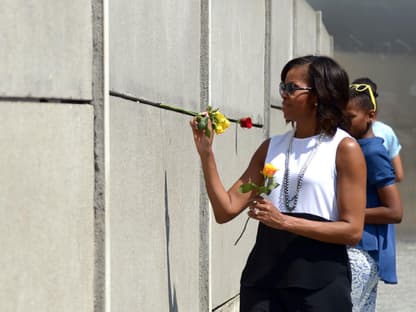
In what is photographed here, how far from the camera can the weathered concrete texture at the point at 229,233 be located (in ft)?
22.4

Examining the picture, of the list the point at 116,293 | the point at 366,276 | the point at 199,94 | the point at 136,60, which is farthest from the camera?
the point at 199,94

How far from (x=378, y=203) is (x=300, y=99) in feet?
4.19

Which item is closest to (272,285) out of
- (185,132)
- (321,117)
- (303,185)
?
(303,185)

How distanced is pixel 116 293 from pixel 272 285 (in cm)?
64

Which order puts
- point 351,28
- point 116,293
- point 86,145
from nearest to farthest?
point 86,145 → point 116,293 → point 351,28

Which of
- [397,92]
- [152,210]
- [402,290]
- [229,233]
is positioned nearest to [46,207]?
[152,210]

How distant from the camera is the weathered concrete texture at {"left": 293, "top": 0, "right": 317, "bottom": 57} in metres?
11.2

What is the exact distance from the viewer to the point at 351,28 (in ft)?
51.0

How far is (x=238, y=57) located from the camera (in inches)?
302

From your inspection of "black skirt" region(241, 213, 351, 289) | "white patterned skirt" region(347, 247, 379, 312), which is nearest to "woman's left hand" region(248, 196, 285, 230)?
"black skirt" region(241, 213, 351, 289)

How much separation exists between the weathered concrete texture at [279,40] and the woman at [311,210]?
4.45 metres

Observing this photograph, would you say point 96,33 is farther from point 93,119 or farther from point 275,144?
point 275,144

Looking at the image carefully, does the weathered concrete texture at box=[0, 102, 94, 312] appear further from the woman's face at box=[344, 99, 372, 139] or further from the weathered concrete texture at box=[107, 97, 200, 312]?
the woman's face at box=[344, 99, 372, 139]

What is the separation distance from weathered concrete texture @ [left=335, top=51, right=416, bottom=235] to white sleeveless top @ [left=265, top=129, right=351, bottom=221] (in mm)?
10146
